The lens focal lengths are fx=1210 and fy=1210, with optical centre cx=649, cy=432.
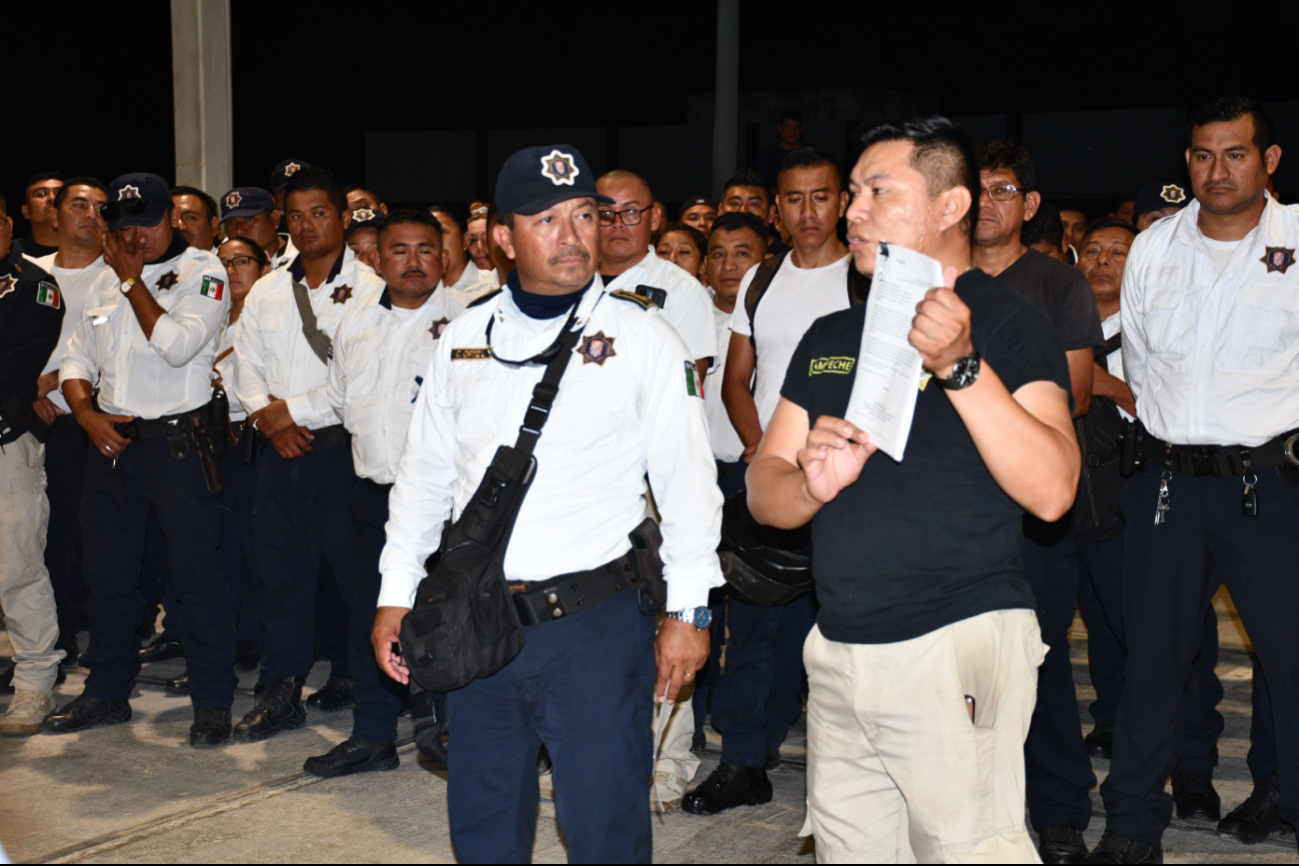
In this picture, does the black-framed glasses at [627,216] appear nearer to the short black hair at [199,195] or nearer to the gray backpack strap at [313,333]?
the gray backpack strap at [313,333]

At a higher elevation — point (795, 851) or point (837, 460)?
point (837, 460)

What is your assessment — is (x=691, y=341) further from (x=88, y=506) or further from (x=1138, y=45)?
(x=1138, y=45)

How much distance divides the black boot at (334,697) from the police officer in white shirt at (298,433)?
2 centimetres

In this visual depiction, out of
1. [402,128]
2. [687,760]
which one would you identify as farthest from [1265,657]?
[402,128]

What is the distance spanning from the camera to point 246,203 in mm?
7320

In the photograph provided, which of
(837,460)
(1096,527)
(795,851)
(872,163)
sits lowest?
(795,851)

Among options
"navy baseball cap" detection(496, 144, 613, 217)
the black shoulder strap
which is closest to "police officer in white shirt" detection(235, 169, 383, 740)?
the black shoulder strap

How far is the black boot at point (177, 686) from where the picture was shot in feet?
19.5

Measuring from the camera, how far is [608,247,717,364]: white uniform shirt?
4867 mm

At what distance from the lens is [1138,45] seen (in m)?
13.7

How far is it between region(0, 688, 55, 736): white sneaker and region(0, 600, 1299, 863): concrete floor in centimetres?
10

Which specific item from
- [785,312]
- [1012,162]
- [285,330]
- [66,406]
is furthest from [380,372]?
[1012,162]

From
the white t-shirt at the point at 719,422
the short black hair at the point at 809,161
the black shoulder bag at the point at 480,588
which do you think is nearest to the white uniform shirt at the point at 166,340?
the white t-shirt at the point at 719,422

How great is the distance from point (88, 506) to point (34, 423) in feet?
1.69
